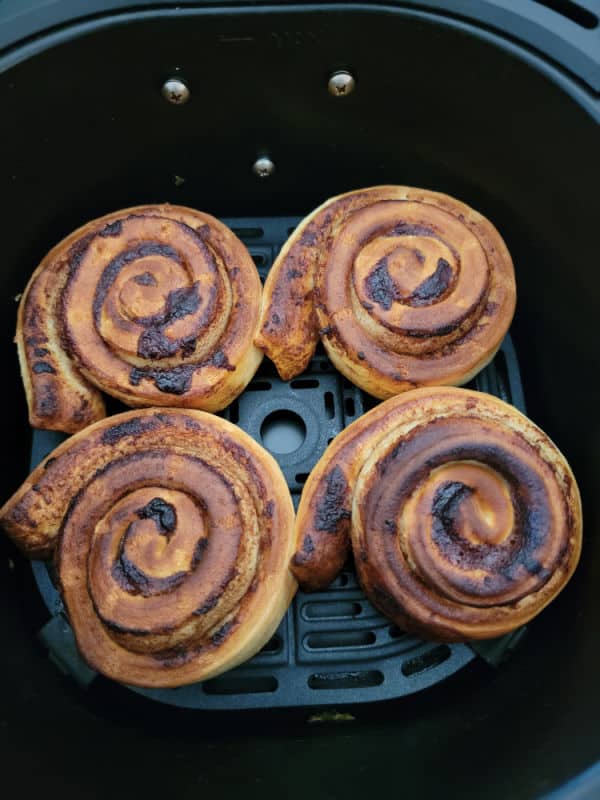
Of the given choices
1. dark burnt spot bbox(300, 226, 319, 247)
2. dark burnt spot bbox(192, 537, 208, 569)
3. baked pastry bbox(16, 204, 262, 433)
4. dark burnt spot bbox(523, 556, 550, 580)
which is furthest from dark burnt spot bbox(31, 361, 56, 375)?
dark burnt spot bbox(523, 556, 550, 580)

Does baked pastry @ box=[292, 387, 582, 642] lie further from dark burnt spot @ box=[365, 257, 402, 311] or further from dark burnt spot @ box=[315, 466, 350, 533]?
dark burnt spot @ box=[365, 257, 402, 311]

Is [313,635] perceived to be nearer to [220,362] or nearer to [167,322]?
[220,362]

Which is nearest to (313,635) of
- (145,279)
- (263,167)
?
(145,279)

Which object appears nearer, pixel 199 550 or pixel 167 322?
pixel 199 550

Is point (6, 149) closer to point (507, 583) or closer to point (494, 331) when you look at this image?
point (494, 331)

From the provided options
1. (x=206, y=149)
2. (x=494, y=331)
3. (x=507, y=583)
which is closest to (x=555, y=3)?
(x=494, y=331)

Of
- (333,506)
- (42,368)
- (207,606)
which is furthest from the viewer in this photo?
(42,368)

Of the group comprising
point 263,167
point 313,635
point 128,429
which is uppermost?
point 263,167
